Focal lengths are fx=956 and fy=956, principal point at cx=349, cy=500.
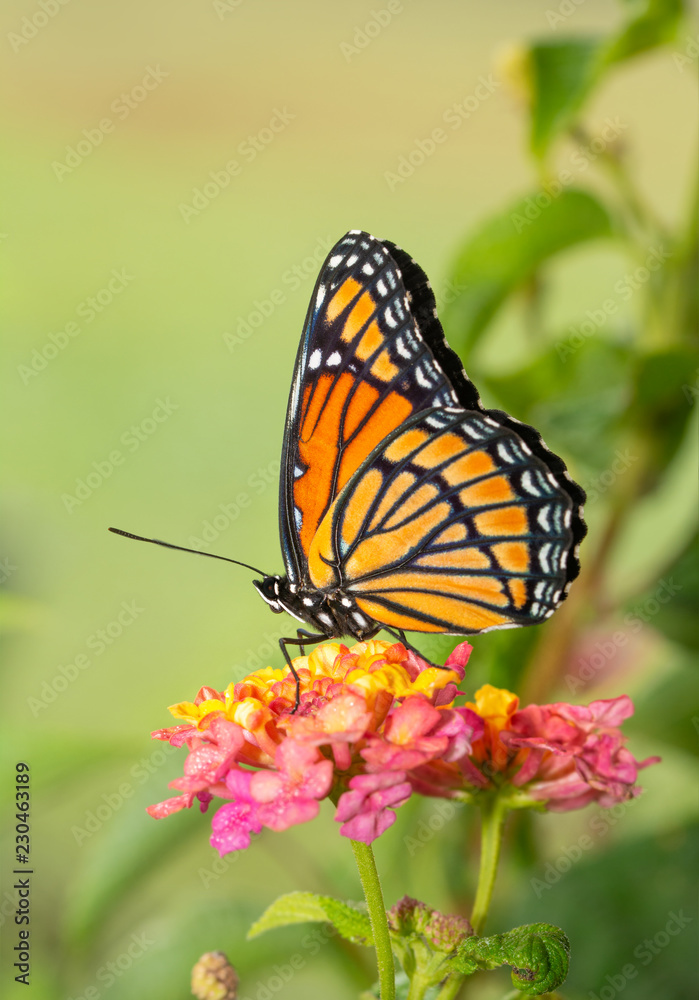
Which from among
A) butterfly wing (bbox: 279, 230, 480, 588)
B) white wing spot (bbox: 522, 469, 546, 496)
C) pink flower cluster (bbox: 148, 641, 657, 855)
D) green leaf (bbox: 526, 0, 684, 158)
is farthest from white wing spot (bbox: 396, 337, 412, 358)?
green leaf (bbox: 526, 0, 684, 158)

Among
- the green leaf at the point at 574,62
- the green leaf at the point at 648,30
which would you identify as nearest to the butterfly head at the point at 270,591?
the green leaf at the point at 574,62

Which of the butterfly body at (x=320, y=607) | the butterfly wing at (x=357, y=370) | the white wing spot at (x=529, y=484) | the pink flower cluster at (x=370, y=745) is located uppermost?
the butterfly wing at (x=357, y=370)

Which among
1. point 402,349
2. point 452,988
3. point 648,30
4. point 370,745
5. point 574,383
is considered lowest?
point 452,988

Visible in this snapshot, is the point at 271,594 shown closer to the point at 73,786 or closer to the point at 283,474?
the point at 283,474

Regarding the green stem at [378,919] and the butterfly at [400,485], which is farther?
the butterfly at [400,485]

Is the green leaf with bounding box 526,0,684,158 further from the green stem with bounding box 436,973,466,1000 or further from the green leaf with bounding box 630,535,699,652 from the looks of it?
the green stem with bounding box 436,973,466,1000

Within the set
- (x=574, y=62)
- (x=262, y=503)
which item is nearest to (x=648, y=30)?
(x=574, y=62)

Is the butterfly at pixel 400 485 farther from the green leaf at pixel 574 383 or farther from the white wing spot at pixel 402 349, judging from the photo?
the green leaf at pixel 574 383

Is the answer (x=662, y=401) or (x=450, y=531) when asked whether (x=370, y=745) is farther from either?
(x=662, y=401)
